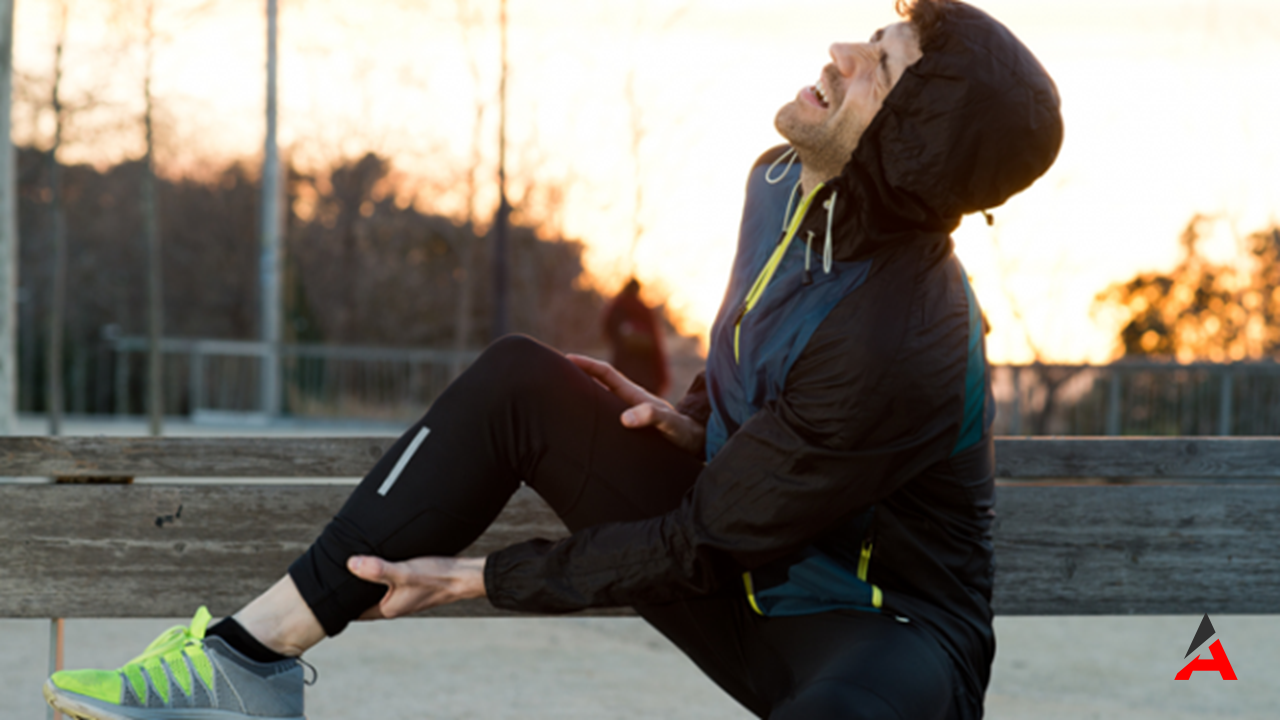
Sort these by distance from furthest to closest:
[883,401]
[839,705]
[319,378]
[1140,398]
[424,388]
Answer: [319,378] → [424,388] → [1140,398] → [883,401] → [839,705]

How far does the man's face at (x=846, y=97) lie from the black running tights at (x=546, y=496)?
1.83 feet

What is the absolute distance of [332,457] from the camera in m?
2.62

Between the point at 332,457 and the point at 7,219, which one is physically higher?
the point at 7,219

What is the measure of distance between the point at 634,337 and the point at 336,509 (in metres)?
8.00

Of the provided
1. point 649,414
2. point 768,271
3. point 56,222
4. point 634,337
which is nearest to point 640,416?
point 649,414

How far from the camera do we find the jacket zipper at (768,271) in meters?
2.09

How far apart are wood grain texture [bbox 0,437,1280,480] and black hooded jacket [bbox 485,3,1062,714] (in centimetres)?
65

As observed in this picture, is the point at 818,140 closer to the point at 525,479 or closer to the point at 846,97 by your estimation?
the point at 846,97

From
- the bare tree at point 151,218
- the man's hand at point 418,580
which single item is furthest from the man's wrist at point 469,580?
the bare tree at point 151,218

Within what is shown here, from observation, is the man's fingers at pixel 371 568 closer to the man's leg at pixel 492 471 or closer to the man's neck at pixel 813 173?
the man's leg at pixel 492 471

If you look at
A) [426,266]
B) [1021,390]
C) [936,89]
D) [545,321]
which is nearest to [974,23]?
[936,89]

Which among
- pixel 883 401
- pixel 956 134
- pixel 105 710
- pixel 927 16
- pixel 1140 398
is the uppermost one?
pixel 927 16

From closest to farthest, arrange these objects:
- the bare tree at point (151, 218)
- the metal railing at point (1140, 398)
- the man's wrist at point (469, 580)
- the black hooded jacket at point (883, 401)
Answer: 1. the black hooded jacket at point (883, 401)
2. the man's wrist at point (469, 580)
3. the bare tree at point (151, 218)
4. the metal railing at point (1140, 398)

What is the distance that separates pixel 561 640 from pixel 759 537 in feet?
11.3
